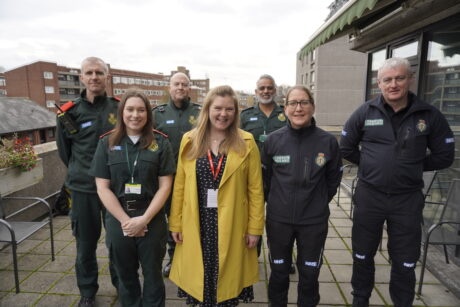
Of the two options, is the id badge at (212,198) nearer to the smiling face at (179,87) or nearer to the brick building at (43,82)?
the smiling face at (179,87)

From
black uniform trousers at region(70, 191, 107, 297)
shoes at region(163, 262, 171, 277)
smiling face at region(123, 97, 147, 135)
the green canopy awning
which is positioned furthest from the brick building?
smiling face at region(123, 97, 147, 135)

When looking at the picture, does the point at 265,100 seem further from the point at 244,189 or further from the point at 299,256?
the point at 299,256

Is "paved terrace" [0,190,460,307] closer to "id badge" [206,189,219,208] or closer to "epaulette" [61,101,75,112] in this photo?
"id badge" [206,189,219,208]

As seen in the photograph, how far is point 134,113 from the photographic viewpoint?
206cm

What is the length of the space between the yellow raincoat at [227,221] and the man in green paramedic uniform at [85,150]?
0.88m

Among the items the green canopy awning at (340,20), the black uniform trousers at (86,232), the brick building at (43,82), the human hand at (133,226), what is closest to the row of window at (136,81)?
the brick building at (43,82)

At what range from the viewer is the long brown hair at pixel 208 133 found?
2037mm

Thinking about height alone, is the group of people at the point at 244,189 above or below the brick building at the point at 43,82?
below

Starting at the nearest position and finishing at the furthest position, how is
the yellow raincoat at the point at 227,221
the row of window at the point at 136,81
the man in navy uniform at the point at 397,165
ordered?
1. the yellow raincoat at the point at 227,221
2. the man in navy uniform at the point at 397,165
3. the row of window at the point at 136,81

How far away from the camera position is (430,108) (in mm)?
2203

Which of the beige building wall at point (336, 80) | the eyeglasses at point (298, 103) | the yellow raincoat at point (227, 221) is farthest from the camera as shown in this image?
the beige building wall at point (336, 80)

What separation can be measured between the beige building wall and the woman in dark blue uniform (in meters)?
28.9

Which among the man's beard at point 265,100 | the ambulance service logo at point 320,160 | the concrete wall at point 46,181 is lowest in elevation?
the concrete wall at point 46,181

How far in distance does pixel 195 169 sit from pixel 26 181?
272 cm
